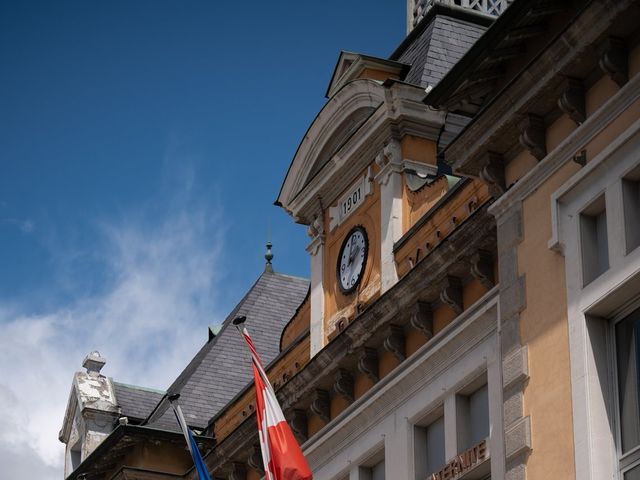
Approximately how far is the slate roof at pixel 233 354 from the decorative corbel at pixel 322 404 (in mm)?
8190

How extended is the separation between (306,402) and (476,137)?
815 cm

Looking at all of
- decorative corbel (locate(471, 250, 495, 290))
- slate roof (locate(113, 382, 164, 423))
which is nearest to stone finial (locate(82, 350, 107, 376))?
slate roof (locate(113, 382, 164, 423))

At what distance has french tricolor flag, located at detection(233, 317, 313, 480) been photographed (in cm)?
2728

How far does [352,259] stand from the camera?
30781 mm

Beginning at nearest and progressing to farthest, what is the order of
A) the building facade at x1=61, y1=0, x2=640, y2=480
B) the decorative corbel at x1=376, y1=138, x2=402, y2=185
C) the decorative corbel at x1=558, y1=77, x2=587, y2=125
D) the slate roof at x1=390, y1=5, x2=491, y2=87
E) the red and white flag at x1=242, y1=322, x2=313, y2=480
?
the building facade at x1=61, y1=0, x2=640, y2=480 < the decorative corbel at x1=558, y1=77, x2=587, y2=125 < the red and white flag at x1=242, y1=322, x2=313, y2=480 < the decorative corbel at x1=376, y1=138, x2=402, y2=185 < the slate roof at x1=390, y1=5, x2=491, y2=87

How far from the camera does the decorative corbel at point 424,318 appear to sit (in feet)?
89.0

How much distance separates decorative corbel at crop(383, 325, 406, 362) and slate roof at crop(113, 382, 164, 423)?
15.6m

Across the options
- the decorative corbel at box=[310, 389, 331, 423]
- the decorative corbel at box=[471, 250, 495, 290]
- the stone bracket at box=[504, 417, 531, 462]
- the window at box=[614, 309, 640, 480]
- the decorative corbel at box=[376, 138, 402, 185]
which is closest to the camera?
the window at box=[614, 309, 640, 480]

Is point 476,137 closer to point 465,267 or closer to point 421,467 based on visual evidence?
point 465,267

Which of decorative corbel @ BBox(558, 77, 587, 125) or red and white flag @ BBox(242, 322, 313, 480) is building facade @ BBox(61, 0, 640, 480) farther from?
red and white flag @ BBox(242, 322, 313, 480)

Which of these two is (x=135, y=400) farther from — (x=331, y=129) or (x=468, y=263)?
(x=468, y=263)

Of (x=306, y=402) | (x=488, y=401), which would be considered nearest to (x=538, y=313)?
(x=488, y=401)

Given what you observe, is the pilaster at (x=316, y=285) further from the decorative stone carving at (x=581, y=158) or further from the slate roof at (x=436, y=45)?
the decorative stone carving at (x=581, y=158)

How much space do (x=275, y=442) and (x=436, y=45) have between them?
29.2 ft
